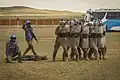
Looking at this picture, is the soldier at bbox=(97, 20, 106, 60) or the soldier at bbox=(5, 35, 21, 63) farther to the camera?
the soldier at bbox=(97, 20, 106, 60)

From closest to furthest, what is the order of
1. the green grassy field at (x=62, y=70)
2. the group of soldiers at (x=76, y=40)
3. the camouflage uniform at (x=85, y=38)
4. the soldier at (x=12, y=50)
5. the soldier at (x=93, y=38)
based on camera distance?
the green grassy field at (x=62, y=70), the soldier at (x=12, y=50), the group of soldiers at (x=76, y=40), the camouflage uniform at (x=85, y=38), the soldier at (x=93, y=38)

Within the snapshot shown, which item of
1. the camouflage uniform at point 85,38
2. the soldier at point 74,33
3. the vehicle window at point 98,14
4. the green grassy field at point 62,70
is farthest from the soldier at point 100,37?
the vehicle window at point 98,14

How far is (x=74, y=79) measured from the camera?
1185 centimetres

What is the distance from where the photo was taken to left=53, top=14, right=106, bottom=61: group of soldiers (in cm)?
1619

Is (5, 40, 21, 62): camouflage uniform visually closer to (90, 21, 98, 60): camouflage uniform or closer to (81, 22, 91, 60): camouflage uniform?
(81, 22, 91, 60): camouflage uniform

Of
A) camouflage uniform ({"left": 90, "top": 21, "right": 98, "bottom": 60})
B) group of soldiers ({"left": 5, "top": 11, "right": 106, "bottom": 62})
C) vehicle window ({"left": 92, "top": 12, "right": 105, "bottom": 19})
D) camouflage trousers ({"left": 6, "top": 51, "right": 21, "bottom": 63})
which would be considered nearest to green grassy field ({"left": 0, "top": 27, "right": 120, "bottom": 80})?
camouflage trousers ({"left": 6, "top": 51, "right": 21, "bottom": 63})

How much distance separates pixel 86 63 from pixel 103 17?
2805 centimetres

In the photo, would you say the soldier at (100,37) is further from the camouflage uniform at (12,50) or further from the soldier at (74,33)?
the camouflage uniform at (12,50)

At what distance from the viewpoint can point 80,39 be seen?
54.5 feet

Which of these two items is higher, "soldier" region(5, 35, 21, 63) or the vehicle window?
"soldier" region(5, 35, 21, 63)

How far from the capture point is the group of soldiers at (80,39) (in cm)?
1619

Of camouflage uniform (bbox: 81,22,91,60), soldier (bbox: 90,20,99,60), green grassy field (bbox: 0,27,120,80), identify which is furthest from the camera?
soldier (bbox: 90,20,99,60)

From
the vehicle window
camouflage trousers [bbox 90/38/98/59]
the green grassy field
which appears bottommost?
the vehicle window

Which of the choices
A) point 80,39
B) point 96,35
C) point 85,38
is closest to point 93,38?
point 96,35
